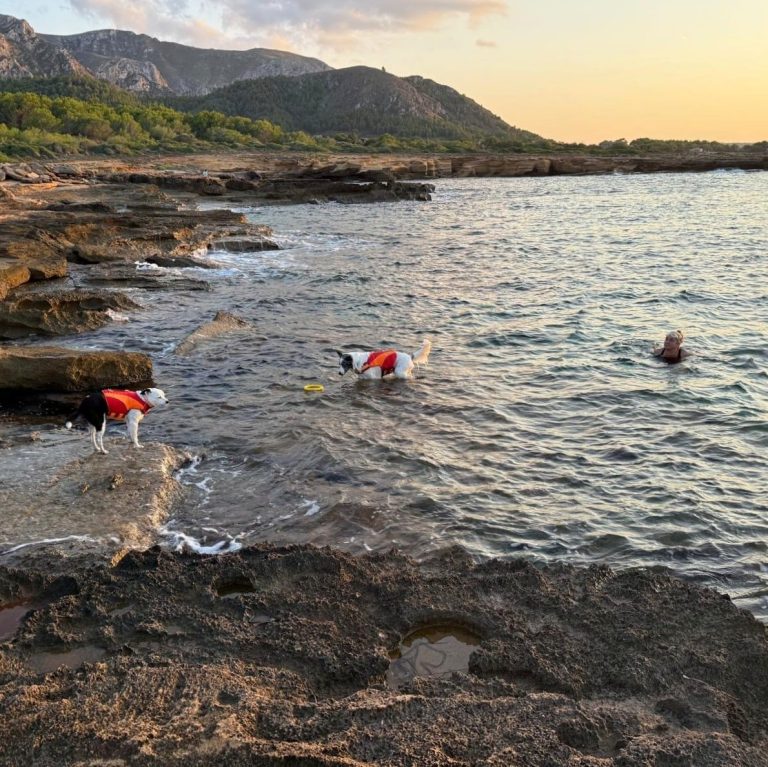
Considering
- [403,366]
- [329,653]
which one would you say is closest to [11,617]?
[329,653]

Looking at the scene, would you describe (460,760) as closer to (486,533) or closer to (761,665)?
(761,665)

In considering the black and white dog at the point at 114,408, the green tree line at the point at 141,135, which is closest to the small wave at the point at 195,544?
the black and white dog at the point at 114,408

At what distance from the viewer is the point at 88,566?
6375mm

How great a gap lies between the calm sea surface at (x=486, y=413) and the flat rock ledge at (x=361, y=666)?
3.79 ft

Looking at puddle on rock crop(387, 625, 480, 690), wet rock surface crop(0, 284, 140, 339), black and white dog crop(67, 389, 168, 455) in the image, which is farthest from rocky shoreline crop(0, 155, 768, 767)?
wet rock surface crop(0, 284, 140, 339)

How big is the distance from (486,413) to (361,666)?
277 inches

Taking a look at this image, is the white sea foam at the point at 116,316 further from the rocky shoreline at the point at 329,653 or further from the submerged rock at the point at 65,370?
the rocky shoreline at the point at 329,653

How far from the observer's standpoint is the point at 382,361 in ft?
41.9

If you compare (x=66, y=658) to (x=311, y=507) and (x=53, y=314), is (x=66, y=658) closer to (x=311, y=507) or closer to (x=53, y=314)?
(x=311, y=507)

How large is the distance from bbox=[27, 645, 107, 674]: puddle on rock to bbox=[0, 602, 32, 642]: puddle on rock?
1.62ft

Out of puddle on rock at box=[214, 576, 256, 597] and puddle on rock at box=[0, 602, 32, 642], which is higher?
puddle on rock at box=[214, 576, 256, 597]

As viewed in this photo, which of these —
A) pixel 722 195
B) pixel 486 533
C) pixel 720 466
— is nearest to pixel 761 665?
pixel 486 533

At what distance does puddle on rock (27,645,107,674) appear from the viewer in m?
4.89

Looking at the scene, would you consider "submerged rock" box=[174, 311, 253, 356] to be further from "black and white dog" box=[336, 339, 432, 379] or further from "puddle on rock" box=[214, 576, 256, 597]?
"puddle on rock" box=[214, 576, 256, 597]
